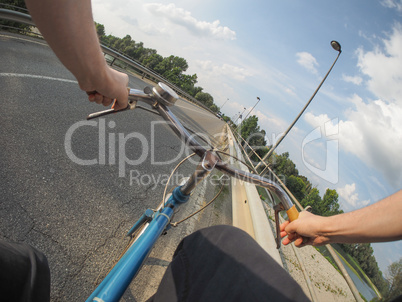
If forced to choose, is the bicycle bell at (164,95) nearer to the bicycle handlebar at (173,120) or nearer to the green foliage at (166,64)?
the bicycle handlebar at (173,120)

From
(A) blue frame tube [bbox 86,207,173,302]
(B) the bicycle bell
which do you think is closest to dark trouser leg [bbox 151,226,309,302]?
(A) blue frame tube [bbox 86,207,173,302]

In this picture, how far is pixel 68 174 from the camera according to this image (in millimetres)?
3189

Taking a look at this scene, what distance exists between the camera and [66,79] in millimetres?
6629

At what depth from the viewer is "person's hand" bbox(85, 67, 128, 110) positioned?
0.95m

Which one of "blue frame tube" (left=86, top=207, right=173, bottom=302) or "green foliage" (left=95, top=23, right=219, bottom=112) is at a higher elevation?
"green foliage" (left=95, top=23, right=219, bottom=112)

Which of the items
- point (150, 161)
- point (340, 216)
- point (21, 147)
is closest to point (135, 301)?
point (340, 216)

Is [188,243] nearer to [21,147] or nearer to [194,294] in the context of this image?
[194,294]

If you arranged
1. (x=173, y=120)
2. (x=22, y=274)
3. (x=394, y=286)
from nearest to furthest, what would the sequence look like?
1. (x=22, y=274)
2. (x=173, y=120)
3. (x=394, y=286)

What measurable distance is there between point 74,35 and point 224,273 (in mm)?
1061

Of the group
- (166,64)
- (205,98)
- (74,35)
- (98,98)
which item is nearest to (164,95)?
(98,98)

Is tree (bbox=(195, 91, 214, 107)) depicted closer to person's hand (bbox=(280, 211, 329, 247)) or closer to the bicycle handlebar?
the bicycle handlebar

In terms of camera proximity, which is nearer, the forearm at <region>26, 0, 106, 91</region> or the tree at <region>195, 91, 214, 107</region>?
the forearm at <region>26, 0, 106, 91</region>

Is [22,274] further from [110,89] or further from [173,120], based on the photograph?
[173,120]

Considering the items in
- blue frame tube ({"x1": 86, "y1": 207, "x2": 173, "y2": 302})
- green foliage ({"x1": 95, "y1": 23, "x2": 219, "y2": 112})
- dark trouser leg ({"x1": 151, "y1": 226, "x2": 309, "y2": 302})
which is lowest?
blue frame tube ({"x1": 86, "y1": 207, "x2": 173, "y2": 302})
